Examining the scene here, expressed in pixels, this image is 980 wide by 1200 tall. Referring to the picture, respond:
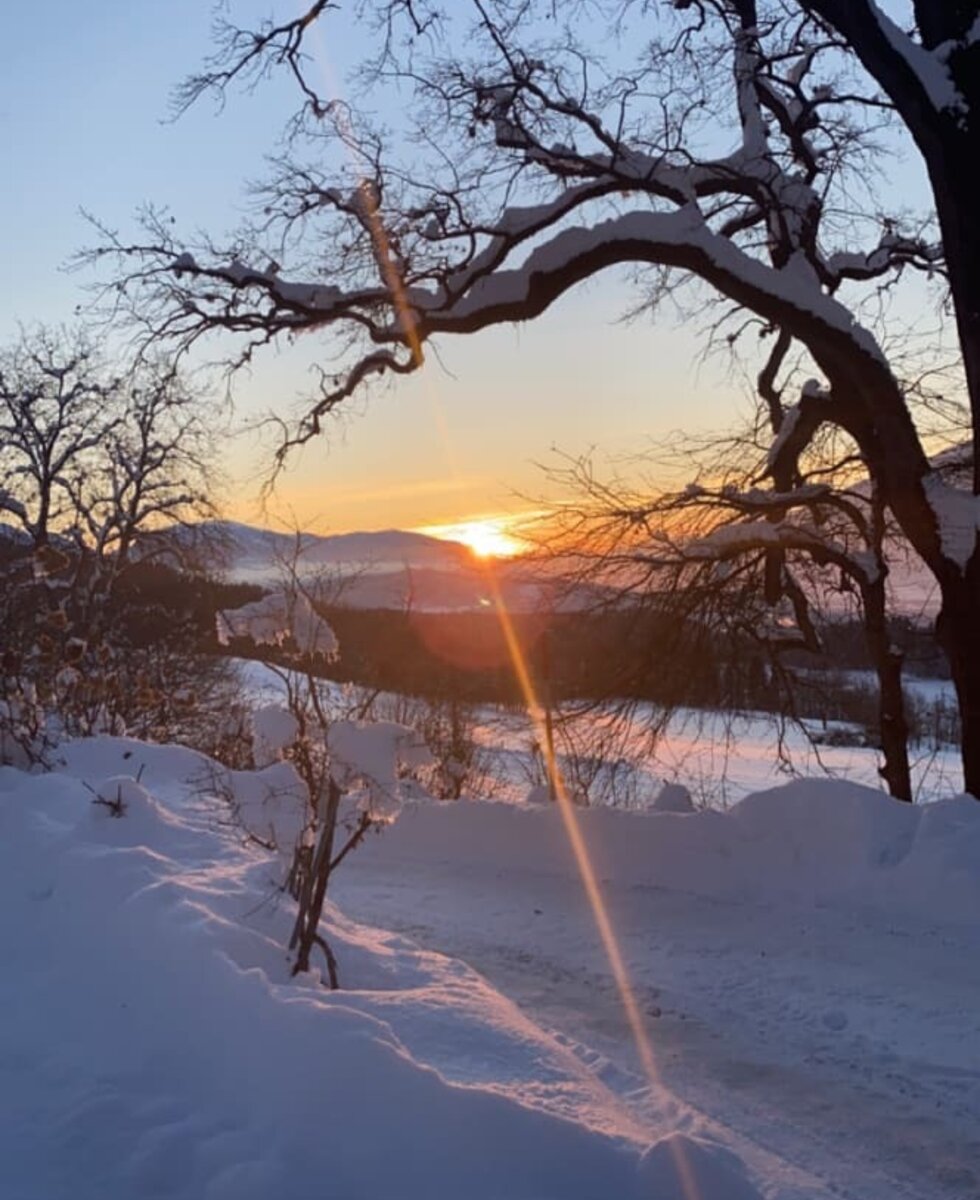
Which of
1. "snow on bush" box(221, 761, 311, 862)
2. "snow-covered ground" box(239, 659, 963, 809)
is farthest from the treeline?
"snow on bush" box(221, 761, 311, 862)

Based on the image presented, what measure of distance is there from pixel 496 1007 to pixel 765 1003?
193 cm

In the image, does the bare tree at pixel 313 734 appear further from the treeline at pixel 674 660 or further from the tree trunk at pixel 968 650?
the tree trunk at pixel 968 650

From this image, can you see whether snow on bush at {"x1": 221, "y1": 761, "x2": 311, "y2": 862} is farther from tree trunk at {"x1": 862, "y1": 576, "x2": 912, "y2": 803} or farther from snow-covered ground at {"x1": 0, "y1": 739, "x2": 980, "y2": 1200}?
tree trunk at {"x1": 862, "y1": 576, "x2": 912, "y2": 803}

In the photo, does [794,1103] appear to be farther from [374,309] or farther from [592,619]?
[374,309]

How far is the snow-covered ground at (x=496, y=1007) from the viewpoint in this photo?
9.81 feet

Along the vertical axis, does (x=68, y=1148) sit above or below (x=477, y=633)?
below

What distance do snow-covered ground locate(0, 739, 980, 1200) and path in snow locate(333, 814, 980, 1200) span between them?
0.02 meters

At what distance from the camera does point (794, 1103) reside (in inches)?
188

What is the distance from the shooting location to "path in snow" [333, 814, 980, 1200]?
4.46 meters

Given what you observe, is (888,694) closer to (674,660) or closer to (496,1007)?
(674,660)

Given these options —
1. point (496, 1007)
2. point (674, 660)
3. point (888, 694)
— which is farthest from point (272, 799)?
point (888, 694)

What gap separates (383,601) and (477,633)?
319 inches

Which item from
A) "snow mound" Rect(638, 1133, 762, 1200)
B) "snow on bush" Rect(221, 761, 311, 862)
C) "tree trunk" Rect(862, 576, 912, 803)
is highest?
"tree trunk" Rect(862, 576, 912, 803)

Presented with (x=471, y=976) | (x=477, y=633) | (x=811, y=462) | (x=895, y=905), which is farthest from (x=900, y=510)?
(x=477, y=633)
